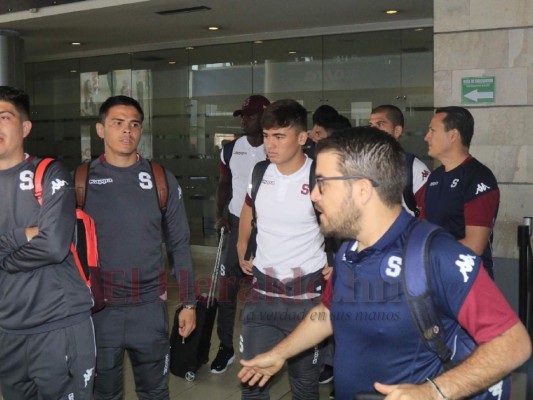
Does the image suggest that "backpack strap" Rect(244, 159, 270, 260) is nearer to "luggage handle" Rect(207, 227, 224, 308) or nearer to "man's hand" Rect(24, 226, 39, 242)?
"man's hand" Rect(24, 226, 39, 242)

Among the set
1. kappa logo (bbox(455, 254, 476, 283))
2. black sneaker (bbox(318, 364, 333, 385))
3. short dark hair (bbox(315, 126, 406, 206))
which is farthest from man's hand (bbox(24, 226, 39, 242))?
black sneaker (bbox(318, 364, 333, 385))

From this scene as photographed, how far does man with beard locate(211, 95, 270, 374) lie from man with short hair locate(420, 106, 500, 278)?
5.58ft

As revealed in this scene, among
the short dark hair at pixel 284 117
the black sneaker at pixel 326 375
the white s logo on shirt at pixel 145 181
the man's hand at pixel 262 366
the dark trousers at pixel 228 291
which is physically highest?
the short dark hair at pixel 284 117

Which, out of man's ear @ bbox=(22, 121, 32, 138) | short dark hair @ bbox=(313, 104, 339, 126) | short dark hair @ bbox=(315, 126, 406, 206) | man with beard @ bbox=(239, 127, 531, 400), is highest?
short dark hair @ bbox=(313, 104, 339, 126)

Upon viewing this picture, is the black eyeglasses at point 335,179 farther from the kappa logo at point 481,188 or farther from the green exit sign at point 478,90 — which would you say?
the green exit sign at point 478,90

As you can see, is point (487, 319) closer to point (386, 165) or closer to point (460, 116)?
point (386, 165)

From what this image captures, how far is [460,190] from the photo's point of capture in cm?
463

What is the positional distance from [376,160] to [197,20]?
28.0ft

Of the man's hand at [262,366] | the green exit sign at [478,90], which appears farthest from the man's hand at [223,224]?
the man's hand at [262,366]

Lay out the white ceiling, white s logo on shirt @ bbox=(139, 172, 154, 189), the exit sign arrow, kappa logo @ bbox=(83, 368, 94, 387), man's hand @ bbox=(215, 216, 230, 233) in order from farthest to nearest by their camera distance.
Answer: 1. the white ceiling
2. the exit sign arrow
3. man's hand @ bbox=(215, 216, 230, 233)
4. white s logo on shirt @ bbox=(139, 172, 154, 189)
5. kappa logo @ bbox=(83, 368, 94, 387)

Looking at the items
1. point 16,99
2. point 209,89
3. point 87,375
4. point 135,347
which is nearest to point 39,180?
point 16,99

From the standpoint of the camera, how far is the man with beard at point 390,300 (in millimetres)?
1934

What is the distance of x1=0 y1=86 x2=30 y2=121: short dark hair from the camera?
131 inches

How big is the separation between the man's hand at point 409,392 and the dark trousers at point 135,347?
6.93 feet
